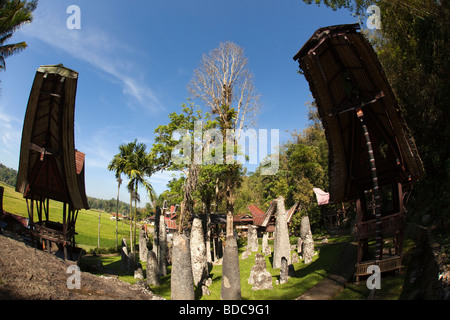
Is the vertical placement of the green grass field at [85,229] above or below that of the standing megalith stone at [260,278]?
below

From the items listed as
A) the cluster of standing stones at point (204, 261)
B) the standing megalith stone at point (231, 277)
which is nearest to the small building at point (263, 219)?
the cluster of standing stones at point (204, 261)

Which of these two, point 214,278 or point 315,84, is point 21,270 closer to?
point 214,278

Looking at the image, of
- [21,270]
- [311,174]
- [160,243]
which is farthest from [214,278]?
[311,174]

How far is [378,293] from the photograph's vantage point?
889 cm

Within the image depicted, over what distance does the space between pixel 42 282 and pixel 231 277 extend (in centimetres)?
695

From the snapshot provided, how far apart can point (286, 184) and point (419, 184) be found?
31256 mm

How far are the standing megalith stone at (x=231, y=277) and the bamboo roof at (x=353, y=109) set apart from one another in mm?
5741

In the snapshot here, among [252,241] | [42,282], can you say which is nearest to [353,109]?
[42,282]

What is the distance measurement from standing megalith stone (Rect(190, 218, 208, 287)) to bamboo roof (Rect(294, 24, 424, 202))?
8.56 metres

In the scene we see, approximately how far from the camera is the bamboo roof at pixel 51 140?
12.6m

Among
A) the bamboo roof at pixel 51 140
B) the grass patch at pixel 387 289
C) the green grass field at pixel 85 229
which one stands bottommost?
the green grass field at pixel 85 229

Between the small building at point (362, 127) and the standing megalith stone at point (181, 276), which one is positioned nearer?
the small building at point (362, 127)

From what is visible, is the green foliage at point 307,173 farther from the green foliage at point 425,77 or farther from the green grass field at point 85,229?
the green grass field at point 85,229

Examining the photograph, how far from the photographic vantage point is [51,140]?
1488cm
